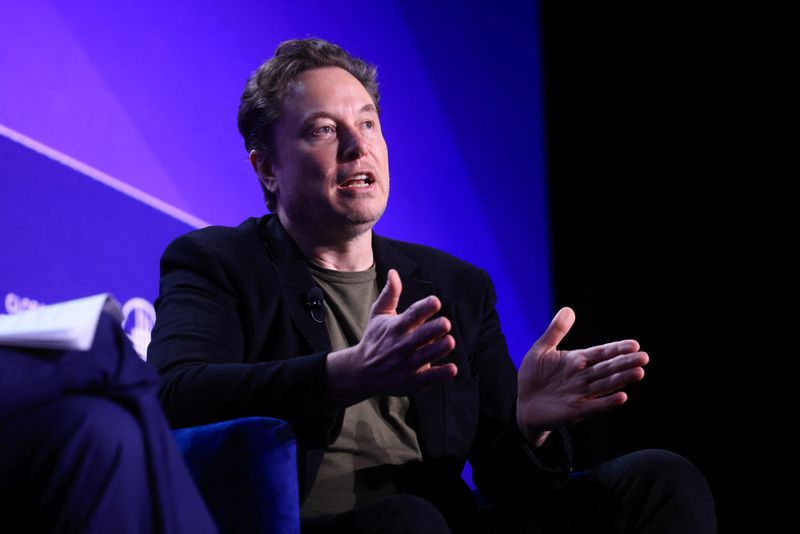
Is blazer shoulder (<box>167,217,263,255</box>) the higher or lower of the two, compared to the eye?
lower

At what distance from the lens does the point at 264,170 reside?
6.67 feet

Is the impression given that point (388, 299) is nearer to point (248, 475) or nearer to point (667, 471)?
point (248, 475)

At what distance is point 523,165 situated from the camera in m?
3.47

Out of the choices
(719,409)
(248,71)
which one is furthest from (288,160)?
(719,409)

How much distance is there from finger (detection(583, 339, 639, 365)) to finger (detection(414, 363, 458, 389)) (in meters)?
0.36

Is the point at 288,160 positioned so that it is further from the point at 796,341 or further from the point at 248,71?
the point at 796,341

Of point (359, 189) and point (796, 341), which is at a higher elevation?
point (359, 189)

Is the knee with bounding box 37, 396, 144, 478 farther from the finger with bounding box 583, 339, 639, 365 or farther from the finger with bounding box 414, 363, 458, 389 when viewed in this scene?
the finger with bounding box 583, 339, 639, 365

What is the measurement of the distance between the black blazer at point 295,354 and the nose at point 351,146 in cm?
19

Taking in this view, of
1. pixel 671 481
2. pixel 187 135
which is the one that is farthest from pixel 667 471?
pixel 187 135

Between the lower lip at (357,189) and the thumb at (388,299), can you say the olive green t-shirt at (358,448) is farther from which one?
the thumb at (388,299)

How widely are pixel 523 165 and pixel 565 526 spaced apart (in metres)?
2.11

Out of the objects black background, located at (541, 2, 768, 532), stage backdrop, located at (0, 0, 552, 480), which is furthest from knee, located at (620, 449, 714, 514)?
black background, located at (541, 2, 768, 532)

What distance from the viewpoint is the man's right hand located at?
122 cm
